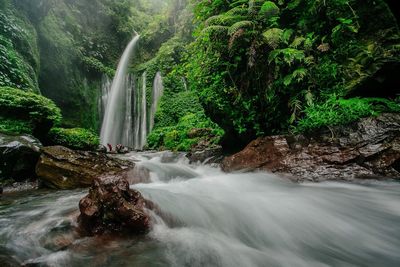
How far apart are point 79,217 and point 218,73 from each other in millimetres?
4524

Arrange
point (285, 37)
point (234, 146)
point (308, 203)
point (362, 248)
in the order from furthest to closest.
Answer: point (234, 146) → point (285, 37) → point (308, 203) → point (362, 248)

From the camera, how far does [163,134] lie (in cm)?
→ 1385

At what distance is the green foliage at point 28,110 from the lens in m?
7.23

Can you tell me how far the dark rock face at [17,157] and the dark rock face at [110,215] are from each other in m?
3.65

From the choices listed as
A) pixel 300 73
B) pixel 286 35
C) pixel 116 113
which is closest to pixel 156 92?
pixel 116 113

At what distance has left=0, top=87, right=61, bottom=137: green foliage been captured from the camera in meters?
7.23

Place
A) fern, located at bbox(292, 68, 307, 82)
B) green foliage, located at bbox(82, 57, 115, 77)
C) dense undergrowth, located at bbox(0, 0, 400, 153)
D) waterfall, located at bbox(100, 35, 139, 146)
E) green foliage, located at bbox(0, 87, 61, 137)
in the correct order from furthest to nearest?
green foliage, located at bbox(82, 57, 115, 77)
waterfall, located at bbox(100, 35, 139, 146)
green foliage, located at bbox(0, 87, 61, 137)
fern, located at bbox(292, 68, 307, 82)
dense undergrowth, located at bbox(0, 0, 400, 153)

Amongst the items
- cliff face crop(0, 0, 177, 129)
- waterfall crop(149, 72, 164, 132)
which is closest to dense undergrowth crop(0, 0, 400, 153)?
cliff face crop(0, 0, 177, 129)

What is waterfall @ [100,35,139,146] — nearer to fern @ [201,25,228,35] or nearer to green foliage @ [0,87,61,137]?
green foliage @ [0,87,61,137]

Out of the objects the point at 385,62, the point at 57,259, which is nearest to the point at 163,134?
the point at 385,62

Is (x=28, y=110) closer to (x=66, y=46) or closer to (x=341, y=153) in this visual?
(x=341, y=153)

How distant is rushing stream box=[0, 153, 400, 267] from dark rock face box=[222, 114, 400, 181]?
11.6 inches

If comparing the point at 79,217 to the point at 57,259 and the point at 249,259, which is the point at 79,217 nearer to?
the point at 57,259

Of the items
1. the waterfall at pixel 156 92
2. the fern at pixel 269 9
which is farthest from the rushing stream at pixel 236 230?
the waterfall at pixel 156 92
